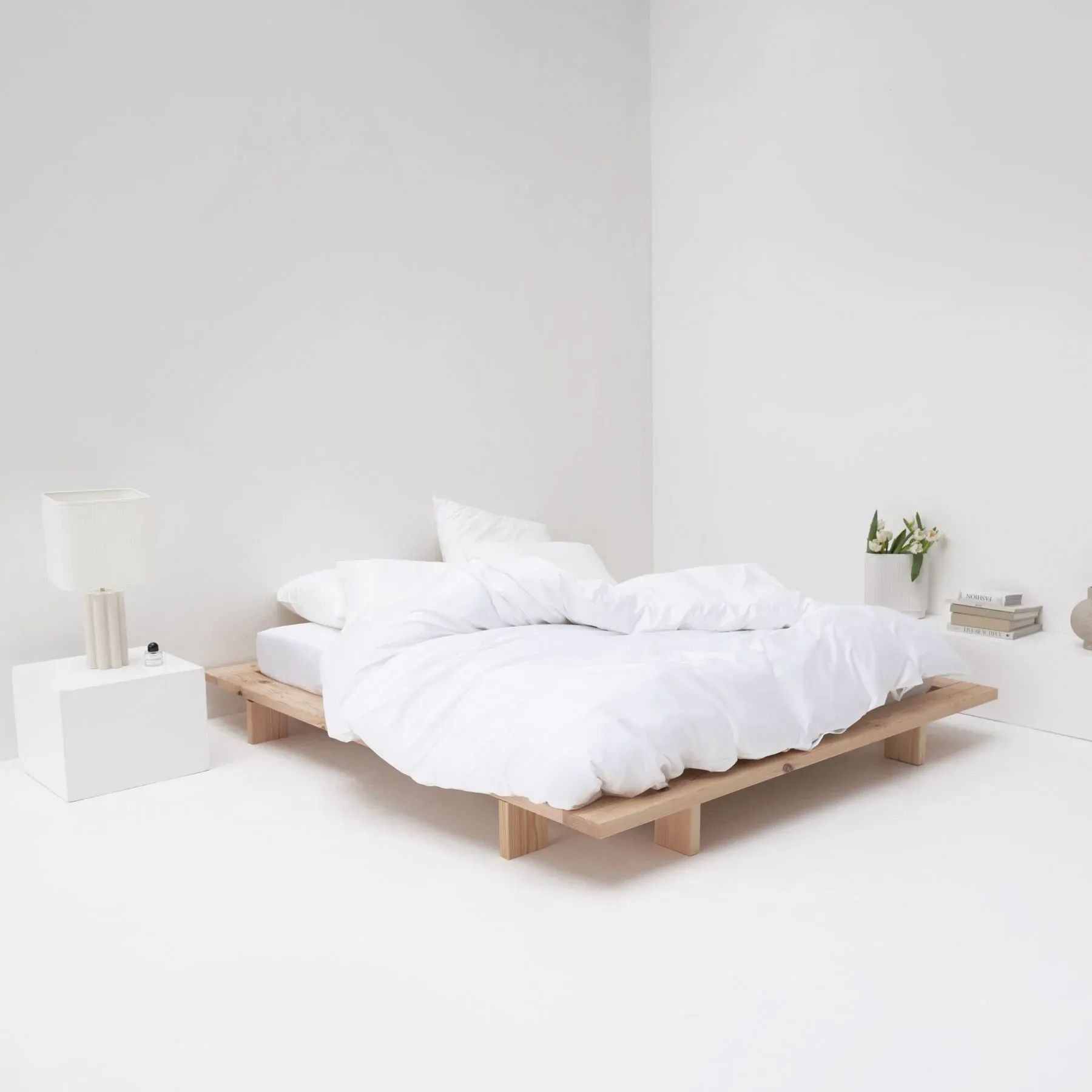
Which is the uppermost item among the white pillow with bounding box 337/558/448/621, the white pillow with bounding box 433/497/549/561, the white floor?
the white pillow with bounding box 433/497/549/561

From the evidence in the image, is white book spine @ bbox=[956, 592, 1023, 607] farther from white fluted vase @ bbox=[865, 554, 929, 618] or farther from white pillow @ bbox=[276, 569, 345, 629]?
white pillow @ bbox=[276, 569, 345, 629]

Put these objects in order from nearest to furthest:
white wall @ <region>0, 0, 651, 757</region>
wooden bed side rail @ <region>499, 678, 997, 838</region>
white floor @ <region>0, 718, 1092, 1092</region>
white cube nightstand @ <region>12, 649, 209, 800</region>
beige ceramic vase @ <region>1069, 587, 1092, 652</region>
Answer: white floor @ <region>0, 718, 1092, 1092</region> → wooden bed side rail @ <region>499, 678, 997, 838</region> → white cube nightstand @ <region>12, 649, 209, 800</region> → white wall @ <region>0, 0, 651, 757</region> → beige ceramic vase @ <region>1069, 587, 1092, 652</region>

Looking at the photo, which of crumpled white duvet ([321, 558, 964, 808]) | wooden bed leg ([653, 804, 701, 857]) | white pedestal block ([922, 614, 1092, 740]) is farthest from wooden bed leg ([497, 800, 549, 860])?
white pedestal block ([922, 614, 1092, 740])

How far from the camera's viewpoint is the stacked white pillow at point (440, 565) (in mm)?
3920

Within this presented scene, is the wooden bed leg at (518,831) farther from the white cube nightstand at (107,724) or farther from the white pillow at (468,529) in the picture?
the white pillow at (468,529)

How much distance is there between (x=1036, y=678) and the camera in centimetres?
385

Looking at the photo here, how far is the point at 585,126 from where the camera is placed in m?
5.28

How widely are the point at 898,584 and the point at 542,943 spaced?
268 cm

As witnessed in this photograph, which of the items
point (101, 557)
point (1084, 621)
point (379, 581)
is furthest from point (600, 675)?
point (1084, 621)

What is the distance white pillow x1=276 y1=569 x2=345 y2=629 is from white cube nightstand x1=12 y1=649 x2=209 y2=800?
591 millimetres

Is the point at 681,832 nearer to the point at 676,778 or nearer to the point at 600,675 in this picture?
the point at 676,778

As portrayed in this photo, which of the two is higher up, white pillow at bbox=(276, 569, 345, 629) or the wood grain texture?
white pillow at bbox=(276, 569, 345, 629)

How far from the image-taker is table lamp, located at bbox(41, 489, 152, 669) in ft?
10.8

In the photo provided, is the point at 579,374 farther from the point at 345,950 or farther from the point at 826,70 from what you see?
the point at 345,950
